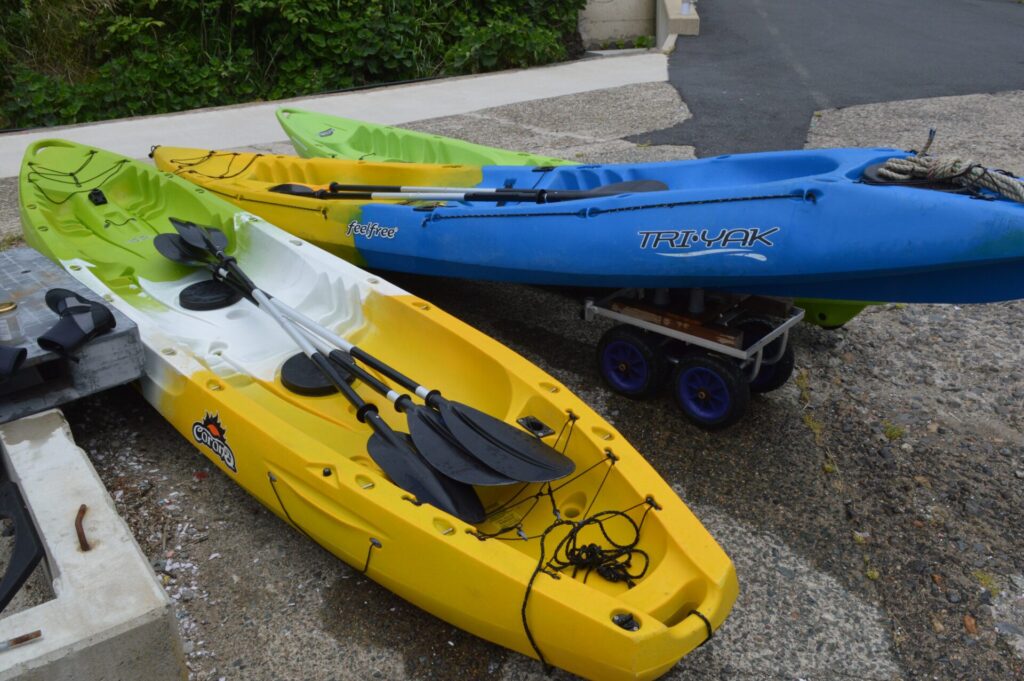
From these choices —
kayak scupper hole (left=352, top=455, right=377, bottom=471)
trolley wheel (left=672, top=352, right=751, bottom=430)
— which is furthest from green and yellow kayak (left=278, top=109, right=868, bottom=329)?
kayak scupper hole (left=352, top=455, right=377, bottom=471)

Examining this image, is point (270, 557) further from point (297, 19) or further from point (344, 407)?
point (297, 19)

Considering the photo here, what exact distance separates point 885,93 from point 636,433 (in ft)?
23.7

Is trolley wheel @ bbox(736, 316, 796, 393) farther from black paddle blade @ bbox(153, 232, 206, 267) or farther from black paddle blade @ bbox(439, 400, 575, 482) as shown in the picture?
black paddle blade @ bbox(153, 232, 206, 267)

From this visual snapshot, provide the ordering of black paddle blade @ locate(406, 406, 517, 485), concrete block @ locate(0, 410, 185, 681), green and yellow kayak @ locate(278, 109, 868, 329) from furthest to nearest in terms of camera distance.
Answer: green and yellow kayak @ locate(278, 109, 868, 329) → black paddle blade @ locate(406, 406, 517, 485) → concrete block @ locate(0, 410, 185, 681)

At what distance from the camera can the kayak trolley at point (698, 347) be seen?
353 cm

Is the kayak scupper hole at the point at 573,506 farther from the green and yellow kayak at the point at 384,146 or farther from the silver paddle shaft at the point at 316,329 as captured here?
the green and yellow kayak at the point at 384,146

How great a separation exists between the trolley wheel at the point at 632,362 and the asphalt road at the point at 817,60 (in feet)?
12.4

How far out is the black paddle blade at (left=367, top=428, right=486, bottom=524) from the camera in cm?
275

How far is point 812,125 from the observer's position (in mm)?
8039


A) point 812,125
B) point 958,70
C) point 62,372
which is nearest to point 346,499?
point 62,372

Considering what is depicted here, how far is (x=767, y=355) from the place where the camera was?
12.4 ft

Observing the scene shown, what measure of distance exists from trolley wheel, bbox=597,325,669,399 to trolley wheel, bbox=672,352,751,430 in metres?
0.10

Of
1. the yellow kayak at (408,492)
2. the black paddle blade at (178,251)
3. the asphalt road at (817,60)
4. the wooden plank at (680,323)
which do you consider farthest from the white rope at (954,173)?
the asphalt road at (817,60)

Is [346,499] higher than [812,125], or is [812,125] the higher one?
[346,499]
